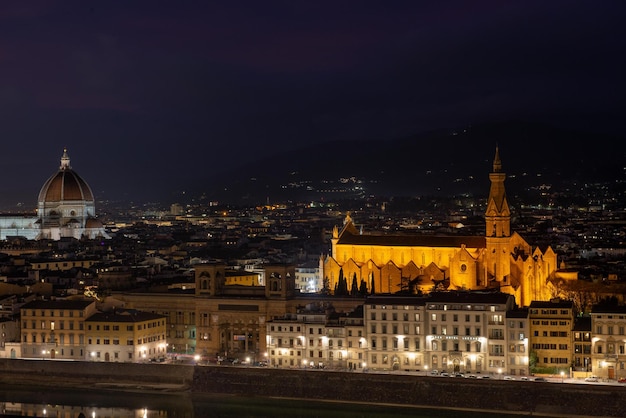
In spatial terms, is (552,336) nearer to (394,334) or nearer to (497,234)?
(394,334)

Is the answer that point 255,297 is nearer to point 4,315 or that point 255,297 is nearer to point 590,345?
point 4,315

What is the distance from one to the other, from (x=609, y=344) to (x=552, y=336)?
2.17m

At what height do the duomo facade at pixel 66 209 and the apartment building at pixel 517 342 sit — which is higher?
the duomo facade at pixel 66 209

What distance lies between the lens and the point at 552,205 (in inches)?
7392

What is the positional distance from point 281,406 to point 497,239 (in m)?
17.5

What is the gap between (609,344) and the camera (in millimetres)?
47250

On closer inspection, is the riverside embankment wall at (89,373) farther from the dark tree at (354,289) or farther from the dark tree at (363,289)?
the dark tree at (363,289)

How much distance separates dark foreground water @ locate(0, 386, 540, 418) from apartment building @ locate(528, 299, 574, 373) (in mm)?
4281

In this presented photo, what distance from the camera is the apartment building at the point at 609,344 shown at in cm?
4681

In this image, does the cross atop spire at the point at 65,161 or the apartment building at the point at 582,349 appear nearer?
the apartment building at the point at 582,349

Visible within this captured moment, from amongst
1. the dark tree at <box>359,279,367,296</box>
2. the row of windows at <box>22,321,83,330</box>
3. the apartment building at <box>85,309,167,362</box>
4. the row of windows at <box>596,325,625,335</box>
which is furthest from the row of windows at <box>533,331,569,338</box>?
the row of windows at <box>22,321,83,330</box>

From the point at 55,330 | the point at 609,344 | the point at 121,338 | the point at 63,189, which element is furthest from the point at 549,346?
the point at 63,189

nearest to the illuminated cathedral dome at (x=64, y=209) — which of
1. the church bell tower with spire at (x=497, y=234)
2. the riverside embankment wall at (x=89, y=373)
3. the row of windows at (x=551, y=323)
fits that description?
the church bell tower with spire at (x=497, y=234)

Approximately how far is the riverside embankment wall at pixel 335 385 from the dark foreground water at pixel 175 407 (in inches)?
16.4
